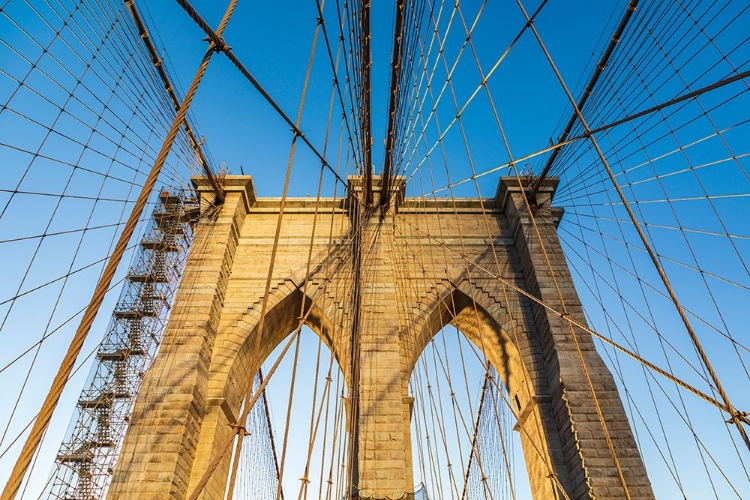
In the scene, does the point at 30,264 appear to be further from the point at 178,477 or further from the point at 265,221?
the point at 265,221

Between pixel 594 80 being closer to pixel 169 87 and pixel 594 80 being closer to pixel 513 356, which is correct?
pixel 513 356

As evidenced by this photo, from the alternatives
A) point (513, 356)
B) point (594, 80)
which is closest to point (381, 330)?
point (513, 356)

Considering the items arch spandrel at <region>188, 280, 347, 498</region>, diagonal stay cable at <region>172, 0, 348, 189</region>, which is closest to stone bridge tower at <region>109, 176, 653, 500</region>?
arch spandrel at <region>188, 280, 347, 498</region>

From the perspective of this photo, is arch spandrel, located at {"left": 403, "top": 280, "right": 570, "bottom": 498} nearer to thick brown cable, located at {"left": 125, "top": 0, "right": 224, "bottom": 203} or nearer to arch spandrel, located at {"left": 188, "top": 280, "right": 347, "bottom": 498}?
arch spandrel, located at {"left": 188, "top": 280, "right": 347, "bottom": 498}

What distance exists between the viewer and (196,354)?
794 centimetres

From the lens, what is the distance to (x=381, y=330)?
8.59 meters

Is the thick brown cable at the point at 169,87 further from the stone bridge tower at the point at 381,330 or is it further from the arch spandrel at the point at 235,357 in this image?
the arch spandrel at the point at 235,357

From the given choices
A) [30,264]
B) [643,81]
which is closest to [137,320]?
[30,264]

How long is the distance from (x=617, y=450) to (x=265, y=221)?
26.5ft

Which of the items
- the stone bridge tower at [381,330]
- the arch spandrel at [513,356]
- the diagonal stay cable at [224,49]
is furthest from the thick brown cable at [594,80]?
the diagonal stay cable at [224,49]

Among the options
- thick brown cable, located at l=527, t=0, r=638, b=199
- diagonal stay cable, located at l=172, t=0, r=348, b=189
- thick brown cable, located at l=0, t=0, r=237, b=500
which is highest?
thick brown cable, located at l=527, t=0, r=638, b=199

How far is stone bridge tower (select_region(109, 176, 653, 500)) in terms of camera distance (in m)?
7.02

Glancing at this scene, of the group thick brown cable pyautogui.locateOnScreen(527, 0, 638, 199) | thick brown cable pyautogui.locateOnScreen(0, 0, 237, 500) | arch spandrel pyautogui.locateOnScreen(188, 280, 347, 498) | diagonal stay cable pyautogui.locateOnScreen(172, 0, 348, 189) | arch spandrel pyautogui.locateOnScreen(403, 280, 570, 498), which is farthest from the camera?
arch spandrel pyautogui.locateOnScreen(403, 280, 570, 498)

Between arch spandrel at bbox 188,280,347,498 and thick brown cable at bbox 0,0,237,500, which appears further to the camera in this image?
arch spandrel at bbox 188,280,347,498
